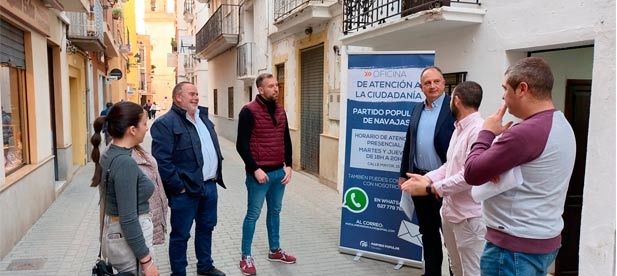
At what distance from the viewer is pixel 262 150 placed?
4.37 m

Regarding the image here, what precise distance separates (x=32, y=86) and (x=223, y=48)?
1329 cm

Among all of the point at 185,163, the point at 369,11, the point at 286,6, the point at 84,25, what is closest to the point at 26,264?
the point at 185,163

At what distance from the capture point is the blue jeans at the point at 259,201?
174 inches

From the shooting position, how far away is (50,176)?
7.48 m

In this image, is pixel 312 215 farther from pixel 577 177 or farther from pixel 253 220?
pixel 577 177

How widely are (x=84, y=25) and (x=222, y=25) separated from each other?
7904mm

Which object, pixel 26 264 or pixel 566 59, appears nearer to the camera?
pixel 566 59

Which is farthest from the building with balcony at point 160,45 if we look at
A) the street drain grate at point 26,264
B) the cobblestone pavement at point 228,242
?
the street drain grate at point 26,264

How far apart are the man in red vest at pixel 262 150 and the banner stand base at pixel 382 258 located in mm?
1080

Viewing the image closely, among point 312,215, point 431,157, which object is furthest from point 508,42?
point 312,215

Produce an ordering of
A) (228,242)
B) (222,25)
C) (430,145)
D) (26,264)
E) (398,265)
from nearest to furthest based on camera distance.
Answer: (430,145) < (398,265) < (26,264) < (228,242) < (222,25)

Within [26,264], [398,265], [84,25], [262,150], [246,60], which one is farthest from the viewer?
[246,60]

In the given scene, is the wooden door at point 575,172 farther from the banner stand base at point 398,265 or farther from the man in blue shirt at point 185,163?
the man in blue shirt at point 185,163

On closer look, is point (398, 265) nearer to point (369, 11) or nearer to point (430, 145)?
point (430, 145)
